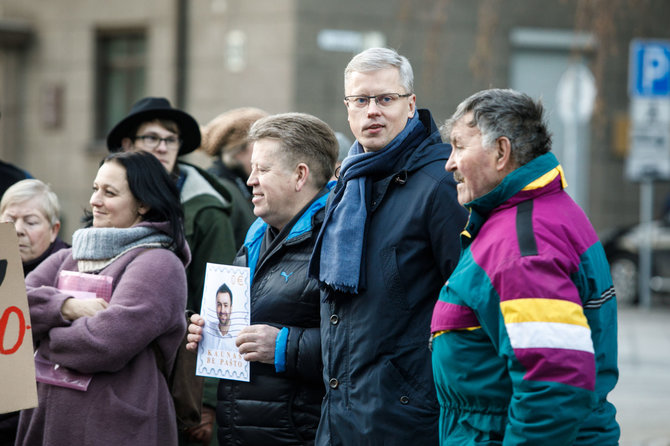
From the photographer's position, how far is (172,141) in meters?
5.20

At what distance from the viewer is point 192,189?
5.09m

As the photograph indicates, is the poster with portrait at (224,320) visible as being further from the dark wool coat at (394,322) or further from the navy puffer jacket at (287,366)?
the dark wool coat at (394,322)

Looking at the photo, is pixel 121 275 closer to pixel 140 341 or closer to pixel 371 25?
pixel 140 341

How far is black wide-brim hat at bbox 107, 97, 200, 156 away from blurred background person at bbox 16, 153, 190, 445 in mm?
944

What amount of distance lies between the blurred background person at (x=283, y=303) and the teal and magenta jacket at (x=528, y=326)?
871 mm

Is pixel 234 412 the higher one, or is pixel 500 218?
pixel 500 218

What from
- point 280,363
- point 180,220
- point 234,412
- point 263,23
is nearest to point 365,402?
point 280,363

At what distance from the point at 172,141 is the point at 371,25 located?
1114cm

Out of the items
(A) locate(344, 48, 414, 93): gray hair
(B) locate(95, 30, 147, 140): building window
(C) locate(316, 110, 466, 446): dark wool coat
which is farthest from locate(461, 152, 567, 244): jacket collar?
(B) locate(95, 30, 147, 140): building window

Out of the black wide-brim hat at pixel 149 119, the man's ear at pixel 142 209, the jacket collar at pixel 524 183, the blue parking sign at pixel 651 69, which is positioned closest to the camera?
the jacket collar at pixel 524 183

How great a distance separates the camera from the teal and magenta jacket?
268cm

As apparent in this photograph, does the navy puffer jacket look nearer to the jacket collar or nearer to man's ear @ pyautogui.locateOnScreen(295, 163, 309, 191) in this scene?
man's ear @ pyautogui.locateOnScreen(295, 163, 309, 191)

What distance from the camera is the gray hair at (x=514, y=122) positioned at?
295 cm

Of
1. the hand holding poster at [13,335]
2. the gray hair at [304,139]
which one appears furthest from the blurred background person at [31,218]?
the gray hair at [304,139]
